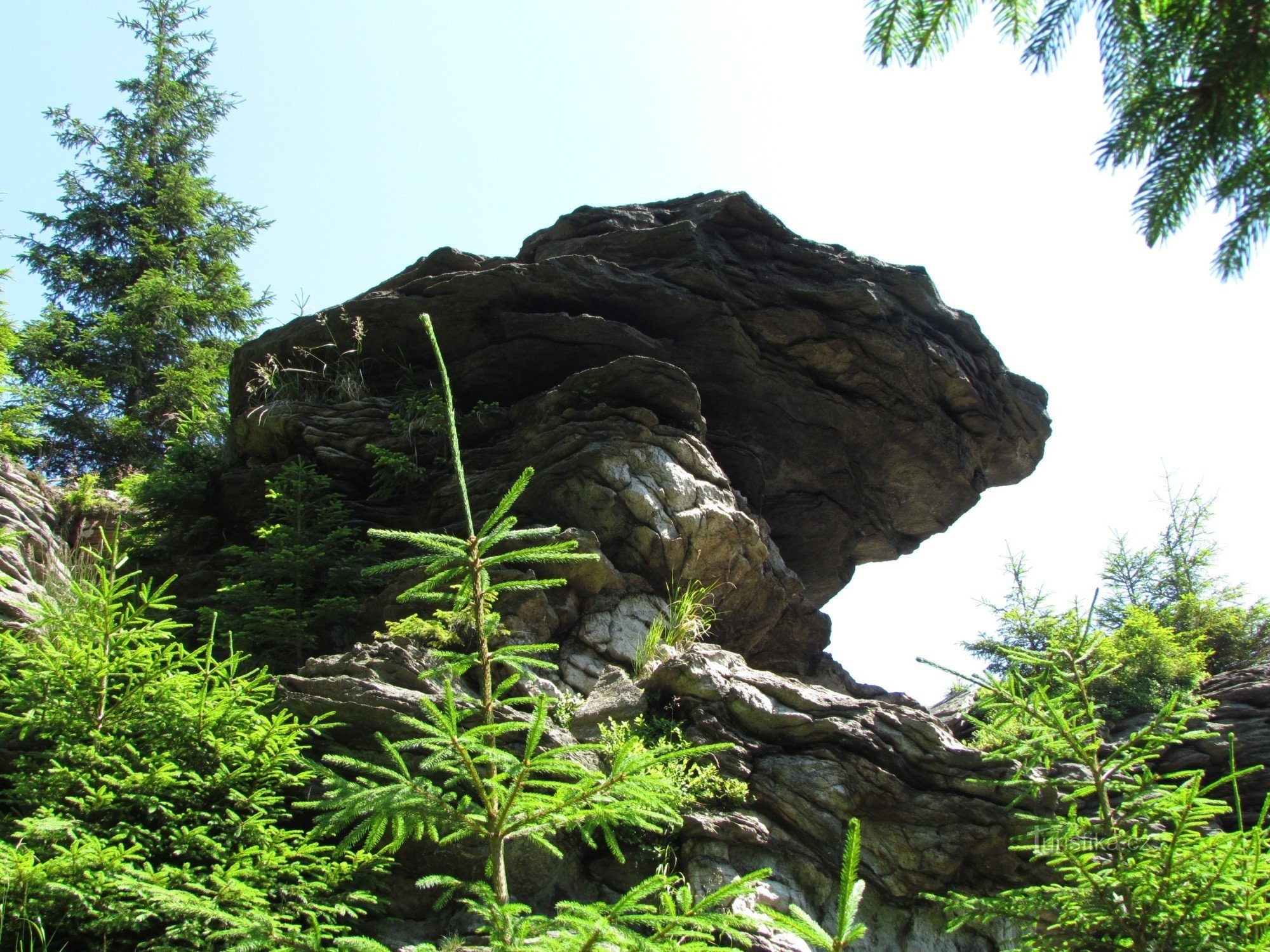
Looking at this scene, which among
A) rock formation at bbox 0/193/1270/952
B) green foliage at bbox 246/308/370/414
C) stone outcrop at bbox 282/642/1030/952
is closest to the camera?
stone outcrop at bbox 282/642/1030/952

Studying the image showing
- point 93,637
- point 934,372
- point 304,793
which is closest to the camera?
point 93,637

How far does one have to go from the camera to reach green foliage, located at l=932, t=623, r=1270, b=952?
14.3ft

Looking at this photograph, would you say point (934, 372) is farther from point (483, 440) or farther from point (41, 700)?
point (41, 700)

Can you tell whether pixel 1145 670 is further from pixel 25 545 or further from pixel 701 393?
pixel 25 545

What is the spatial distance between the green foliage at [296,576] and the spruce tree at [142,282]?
589cm

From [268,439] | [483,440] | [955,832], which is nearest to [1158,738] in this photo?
[955,832]

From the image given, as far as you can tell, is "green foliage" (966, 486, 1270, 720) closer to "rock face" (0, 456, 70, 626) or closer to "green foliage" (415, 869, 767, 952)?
"green foliage" (415, 869, 767, 952)

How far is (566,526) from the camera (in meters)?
9.59

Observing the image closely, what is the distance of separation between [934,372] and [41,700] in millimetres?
10643

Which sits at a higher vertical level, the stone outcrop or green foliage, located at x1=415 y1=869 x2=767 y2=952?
the stone outcrop

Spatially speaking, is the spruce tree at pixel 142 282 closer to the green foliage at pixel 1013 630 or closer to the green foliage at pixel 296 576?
the green foliage at pixel 296 576

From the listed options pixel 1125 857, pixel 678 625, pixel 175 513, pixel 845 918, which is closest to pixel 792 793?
pixel 678 625

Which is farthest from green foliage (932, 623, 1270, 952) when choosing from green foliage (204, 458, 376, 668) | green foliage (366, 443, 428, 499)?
green foliage (366, 443, 428, 499)

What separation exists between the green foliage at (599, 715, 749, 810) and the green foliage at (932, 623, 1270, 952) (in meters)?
1.93
